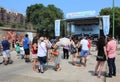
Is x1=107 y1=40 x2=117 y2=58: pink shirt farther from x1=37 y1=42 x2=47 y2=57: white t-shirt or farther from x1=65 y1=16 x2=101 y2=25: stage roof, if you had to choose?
x1=65 y1=16 x2=101 y2=25: stage roof

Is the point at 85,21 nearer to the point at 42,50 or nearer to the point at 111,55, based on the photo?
the point at 42,50

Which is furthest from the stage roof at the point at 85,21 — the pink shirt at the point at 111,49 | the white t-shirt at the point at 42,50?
the pink shirt at the point at 111,49

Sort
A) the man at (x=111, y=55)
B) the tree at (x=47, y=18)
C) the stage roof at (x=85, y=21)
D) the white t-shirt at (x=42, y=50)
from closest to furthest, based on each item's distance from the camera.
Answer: the man at (x=111, y=55) < the white t-shirt at (x=42, y=50) < the stage roof at (x=85, y=21) < the tree at (x=47, y=18)

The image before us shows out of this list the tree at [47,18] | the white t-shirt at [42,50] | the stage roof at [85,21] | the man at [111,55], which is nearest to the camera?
the man at [111,55]

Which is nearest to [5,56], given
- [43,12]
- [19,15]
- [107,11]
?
[43,12]

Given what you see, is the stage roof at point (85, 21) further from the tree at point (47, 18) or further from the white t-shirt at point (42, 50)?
the white t-shirt at point (42, 50)

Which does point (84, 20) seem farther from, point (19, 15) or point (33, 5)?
point (19, 15)

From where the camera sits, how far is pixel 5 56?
1561cm

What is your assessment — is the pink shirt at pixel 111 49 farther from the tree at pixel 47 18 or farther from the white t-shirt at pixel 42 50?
the tree at pixel 47 18

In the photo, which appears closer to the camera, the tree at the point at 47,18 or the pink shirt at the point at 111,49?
the pink shirt at the point at 111,49

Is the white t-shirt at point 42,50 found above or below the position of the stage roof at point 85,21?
below

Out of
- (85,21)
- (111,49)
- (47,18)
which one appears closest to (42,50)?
(111,49)

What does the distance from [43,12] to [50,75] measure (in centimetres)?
5025

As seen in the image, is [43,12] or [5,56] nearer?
[5,56]
